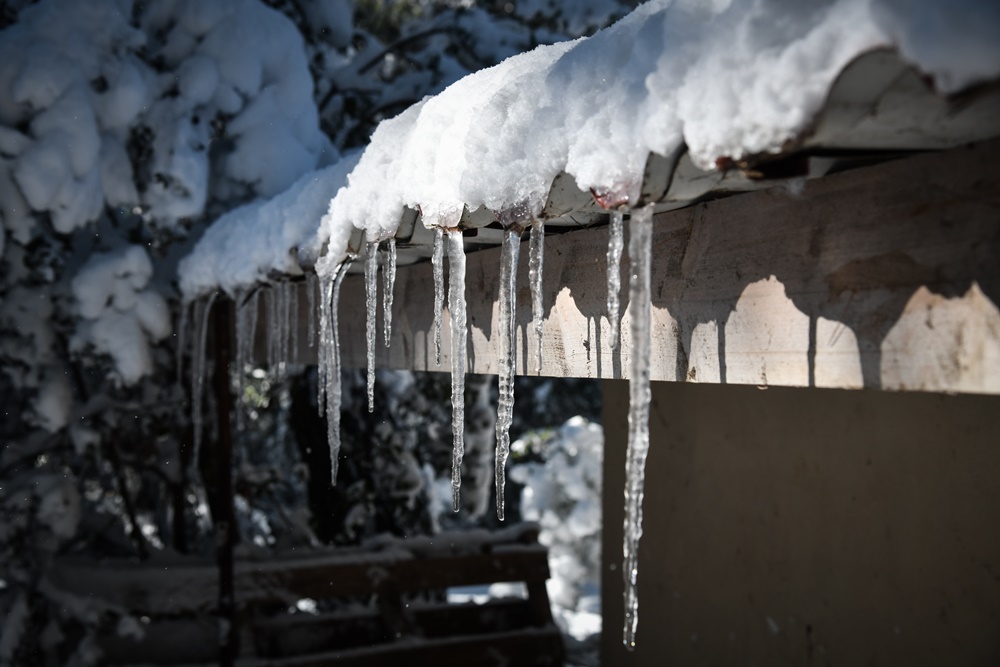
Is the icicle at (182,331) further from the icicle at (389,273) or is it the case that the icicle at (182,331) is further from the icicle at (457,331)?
the icicle at (457,331)

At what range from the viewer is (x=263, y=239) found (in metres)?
2.89

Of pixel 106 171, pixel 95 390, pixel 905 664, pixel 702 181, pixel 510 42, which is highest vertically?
pixel 510 42

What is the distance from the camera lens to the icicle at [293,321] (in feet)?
11.4

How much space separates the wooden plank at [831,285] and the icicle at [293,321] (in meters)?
1.92

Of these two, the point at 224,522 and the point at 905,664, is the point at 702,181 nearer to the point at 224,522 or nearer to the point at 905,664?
the point at 905,664

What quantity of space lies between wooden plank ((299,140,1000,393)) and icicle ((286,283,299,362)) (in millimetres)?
1919

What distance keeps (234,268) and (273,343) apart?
0.81 metres

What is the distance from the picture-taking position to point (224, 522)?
4207mm

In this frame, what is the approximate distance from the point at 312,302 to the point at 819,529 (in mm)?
1992

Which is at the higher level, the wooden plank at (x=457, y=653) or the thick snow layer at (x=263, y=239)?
the thick snow layer at (x=263, y=239)

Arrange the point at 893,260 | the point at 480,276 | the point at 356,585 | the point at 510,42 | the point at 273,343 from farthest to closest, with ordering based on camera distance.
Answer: the point at 510,42 < the point at 356,585 < the point at 273,343 < the point at 480,276 < the point at 893,260

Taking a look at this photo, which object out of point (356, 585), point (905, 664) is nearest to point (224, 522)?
point (356, 585)

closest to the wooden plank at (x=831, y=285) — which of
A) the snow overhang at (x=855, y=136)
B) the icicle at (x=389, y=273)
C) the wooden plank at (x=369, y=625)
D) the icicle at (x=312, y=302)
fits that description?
the snow overhang at (x=855, y=136)

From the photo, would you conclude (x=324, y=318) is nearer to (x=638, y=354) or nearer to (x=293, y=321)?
(x=293, y=321)
